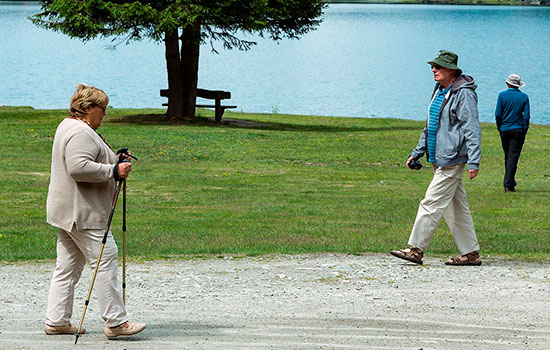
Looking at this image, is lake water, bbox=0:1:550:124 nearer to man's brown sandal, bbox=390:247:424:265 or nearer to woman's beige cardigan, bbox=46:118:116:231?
man's brown sandal, bbox=390:247:424:265

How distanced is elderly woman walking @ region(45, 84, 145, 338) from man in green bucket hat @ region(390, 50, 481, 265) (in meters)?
3.91

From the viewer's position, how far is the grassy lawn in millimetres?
11430

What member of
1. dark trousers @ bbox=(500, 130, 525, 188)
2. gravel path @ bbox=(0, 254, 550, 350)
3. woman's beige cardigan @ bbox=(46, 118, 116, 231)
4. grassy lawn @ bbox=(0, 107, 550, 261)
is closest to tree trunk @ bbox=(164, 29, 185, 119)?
grassy lawn @ bbox=(0, 107, 550, 261)

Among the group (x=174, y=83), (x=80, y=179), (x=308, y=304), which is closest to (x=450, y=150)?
(x=308, y=304)

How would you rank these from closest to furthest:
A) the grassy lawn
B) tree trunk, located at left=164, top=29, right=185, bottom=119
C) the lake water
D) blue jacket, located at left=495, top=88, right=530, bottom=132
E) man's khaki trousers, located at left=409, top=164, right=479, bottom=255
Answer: man's khaki trousers, located at left=409, top=164, right=479, bottom=255, the grassy lawn, blue jacket, located at left=495, top=88, right=530, bottom=132, tree trunk, located at left=164, top=29, right=185, bottom=119, the lake water

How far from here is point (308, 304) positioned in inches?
316

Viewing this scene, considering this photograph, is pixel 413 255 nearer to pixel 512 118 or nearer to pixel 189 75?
pixel 512 118

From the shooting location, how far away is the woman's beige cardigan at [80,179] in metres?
6.49

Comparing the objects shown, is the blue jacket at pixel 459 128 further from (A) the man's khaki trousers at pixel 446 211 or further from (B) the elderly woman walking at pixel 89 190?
(B) the elderly woman walking at pixel 89 190

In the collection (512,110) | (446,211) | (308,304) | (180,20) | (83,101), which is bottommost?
(308,304)

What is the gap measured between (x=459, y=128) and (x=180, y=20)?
20206 mm

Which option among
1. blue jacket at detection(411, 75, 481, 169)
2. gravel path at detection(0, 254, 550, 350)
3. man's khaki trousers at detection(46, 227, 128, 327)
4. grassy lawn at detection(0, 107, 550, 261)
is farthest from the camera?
grassy lawn at detection(0, 107, 550, 261)

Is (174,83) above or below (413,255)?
above

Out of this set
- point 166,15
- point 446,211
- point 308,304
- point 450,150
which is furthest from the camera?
point 166,15
